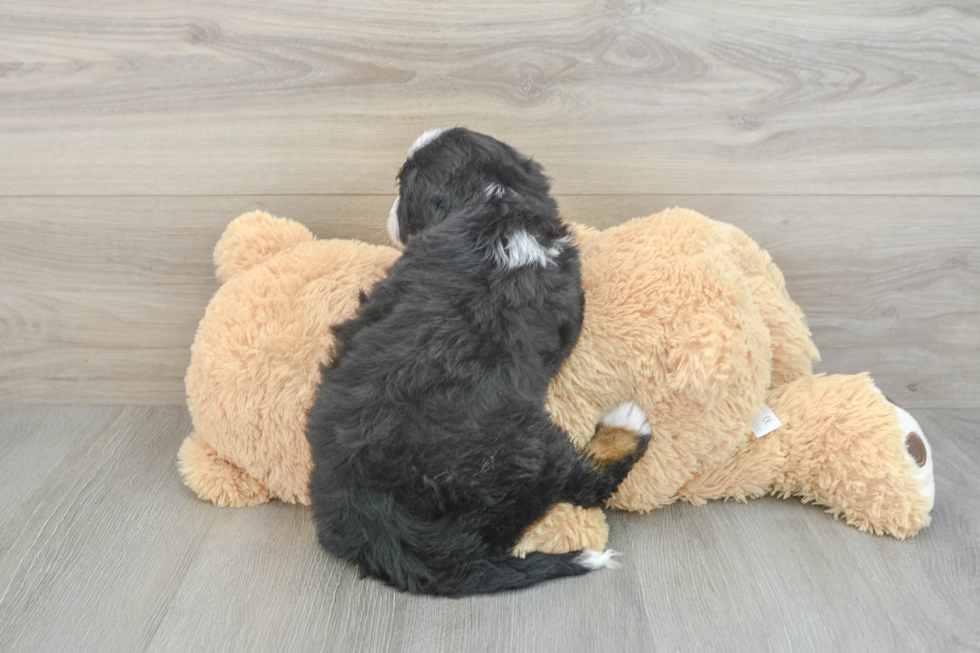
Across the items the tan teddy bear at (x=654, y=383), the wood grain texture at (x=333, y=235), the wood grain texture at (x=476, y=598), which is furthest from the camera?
the wood grain texture at (x=333, y=235)

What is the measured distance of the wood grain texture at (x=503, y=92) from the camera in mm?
1021

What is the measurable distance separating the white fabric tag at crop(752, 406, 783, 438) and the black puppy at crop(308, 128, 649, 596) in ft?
0.93

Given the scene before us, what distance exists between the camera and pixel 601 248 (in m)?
0.95

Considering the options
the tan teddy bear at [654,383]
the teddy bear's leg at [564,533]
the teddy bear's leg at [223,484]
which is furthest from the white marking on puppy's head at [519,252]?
the teddy bear's leg at [223,484]

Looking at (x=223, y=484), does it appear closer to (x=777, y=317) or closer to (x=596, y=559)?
(x=596, y=559)

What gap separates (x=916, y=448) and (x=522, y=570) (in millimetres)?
550

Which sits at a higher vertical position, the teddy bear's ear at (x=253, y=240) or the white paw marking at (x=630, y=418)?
the teddy bear's ear at (x=253, y=240)

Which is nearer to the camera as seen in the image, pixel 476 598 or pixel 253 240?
pixel 476 598


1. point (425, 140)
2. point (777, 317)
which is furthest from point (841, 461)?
point (425, 140)

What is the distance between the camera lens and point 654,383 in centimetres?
85

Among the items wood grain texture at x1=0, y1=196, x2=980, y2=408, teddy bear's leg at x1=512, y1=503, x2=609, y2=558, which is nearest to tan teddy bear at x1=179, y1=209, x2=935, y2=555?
teddy bear's leg at x1=512, y1=503, x2=609, y2=558

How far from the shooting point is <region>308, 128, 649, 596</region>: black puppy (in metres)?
0.76

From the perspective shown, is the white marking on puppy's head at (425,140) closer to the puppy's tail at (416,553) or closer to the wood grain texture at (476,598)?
the puppy's tail at (416,553)

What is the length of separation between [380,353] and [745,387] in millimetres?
463
